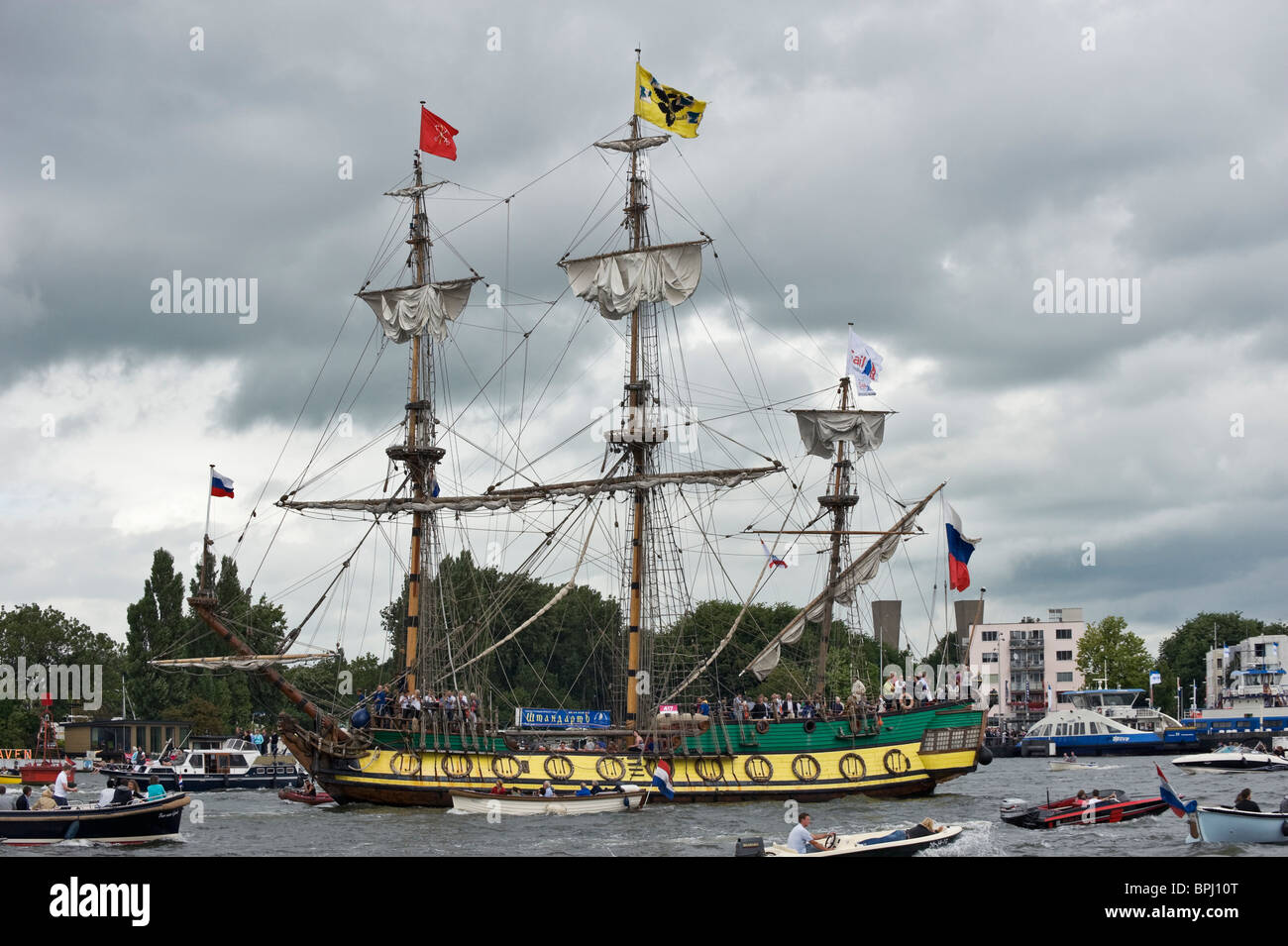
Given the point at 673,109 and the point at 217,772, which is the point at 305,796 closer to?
the point at 217,772

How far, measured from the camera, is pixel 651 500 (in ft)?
205

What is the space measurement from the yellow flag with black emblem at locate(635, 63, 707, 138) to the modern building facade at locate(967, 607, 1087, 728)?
384 feet

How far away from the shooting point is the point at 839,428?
2702 inches

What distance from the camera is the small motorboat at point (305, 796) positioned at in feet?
190

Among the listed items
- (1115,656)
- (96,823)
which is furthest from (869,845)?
(1115,656)

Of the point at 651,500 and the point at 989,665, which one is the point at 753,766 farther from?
the point at 989,665

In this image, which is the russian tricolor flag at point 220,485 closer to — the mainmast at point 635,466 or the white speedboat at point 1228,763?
the mainmast at point 635,466

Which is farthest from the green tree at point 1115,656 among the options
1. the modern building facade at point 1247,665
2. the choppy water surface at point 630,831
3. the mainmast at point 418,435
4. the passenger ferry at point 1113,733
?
the mainmast at point 418,435

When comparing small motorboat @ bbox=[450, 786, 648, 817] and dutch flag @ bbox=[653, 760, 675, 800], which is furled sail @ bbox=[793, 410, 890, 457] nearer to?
dutch flag @ bbox=[653, 760, 675, 800]

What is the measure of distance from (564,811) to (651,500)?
17855 mm

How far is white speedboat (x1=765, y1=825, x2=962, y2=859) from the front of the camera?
103 feet

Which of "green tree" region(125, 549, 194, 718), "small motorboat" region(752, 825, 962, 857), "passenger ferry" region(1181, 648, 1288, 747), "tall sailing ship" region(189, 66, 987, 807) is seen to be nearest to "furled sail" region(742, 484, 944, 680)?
"tall sailing ship" region(189, 66, 987, 807)

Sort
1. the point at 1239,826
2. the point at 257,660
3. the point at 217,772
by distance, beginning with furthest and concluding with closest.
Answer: the point at 217,772, the point at 257,660, the point at 1239,826

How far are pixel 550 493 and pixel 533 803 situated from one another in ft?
62.1
